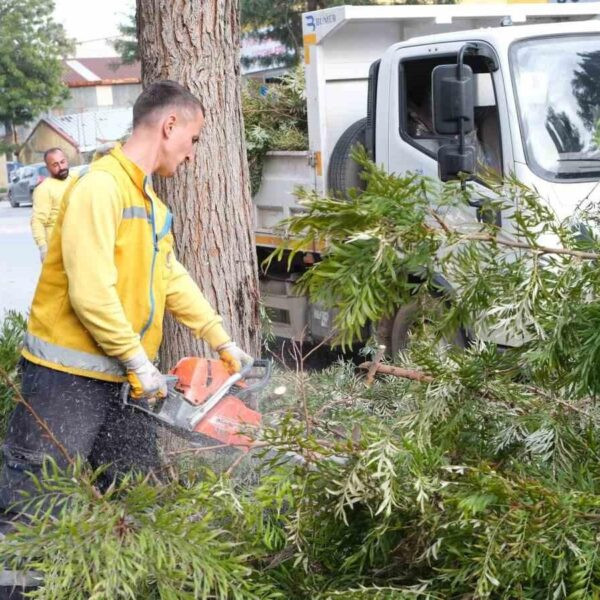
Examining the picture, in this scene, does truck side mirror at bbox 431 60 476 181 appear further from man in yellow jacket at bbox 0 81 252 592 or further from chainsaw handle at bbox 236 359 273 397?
man in yellow jacket at bbox 0 81 252 592

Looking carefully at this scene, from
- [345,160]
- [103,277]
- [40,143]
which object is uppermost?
[103,277]

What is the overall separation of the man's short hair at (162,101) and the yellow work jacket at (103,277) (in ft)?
0.55

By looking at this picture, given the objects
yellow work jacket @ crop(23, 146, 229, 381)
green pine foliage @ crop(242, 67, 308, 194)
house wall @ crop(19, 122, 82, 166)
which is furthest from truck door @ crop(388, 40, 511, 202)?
house wall @ crop(19, 122, 82, 166)

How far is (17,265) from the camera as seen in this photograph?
16.8 m

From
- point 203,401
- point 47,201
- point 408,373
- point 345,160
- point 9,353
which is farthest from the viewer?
point 47,201

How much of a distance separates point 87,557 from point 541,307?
3.77 ft

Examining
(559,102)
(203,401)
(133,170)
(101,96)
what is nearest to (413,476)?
(203,401)

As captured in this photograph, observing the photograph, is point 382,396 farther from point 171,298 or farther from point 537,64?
point 537,64

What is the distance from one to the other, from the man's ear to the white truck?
4.24ft

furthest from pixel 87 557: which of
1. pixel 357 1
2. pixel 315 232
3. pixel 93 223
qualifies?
pixel 357 1

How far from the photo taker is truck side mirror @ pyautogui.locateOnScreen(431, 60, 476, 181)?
5.42m

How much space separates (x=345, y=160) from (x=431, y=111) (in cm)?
85

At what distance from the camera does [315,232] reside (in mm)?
2371

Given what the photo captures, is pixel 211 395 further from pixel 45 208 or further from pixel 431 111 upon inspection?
pixel 45 208
